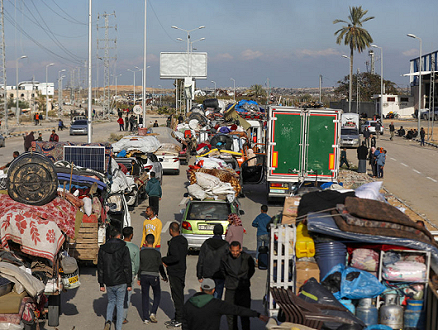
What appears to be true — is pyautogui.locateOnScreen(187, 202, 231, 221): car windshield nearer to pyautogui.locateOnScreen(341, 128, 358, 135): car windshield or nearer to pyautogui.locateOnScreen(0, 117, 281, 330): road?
pyautogui.locateOnScreen(0, 117, 281, 330): road

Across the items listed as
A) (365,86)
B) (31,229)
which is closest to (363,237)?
(31,229)

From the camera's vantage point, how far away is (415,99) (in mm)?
97500

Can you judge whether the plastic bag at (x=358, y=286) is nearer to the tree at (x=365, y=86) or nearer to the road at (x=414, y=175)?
the road at (x=414, y=175)

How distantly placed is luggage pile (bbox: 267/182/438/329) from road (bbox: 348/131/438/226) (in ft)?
40.0

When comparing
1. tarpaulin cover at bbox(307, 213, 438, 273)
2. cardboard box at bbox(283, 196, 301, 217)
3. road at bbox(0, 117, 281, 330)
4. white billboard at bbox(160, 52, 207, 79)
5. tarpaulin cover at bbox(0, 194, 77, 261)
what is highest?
white billboard at bbox(160, 52, 207, 79)

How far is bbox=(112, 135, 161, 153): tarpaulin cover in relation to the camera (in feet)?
81.3

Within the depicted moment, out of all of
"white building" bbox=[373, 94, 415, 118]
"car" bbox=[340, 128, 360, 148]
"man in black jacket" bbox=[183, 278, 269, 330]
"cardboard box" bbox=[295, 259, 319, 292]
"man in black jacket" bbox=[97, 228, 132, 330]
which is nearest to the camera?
"man in black jacket" bbox=[183, 278, 269, 330]

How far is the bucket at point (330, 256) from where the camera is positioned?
7.24m

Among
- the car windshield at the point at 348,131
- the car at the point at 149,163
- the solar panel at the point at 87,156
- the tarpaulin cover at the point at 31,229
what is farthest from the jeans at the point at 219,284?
the car windshield at the point at 348,131

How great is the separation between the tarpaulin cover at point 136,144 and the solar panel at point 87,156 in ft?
28.7

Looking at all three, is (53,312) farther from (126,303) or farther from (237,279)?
(237,279)

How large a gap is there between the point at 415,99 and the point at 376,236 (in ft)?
314

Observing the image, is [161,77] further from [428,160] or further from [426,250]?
[426,250]

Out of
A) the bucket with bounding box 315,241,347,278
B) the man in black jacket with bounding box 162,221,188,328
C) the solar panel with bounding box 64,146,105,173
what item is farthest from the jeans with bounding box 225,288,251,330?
the solar panel with bounding box 64,146,105,173
